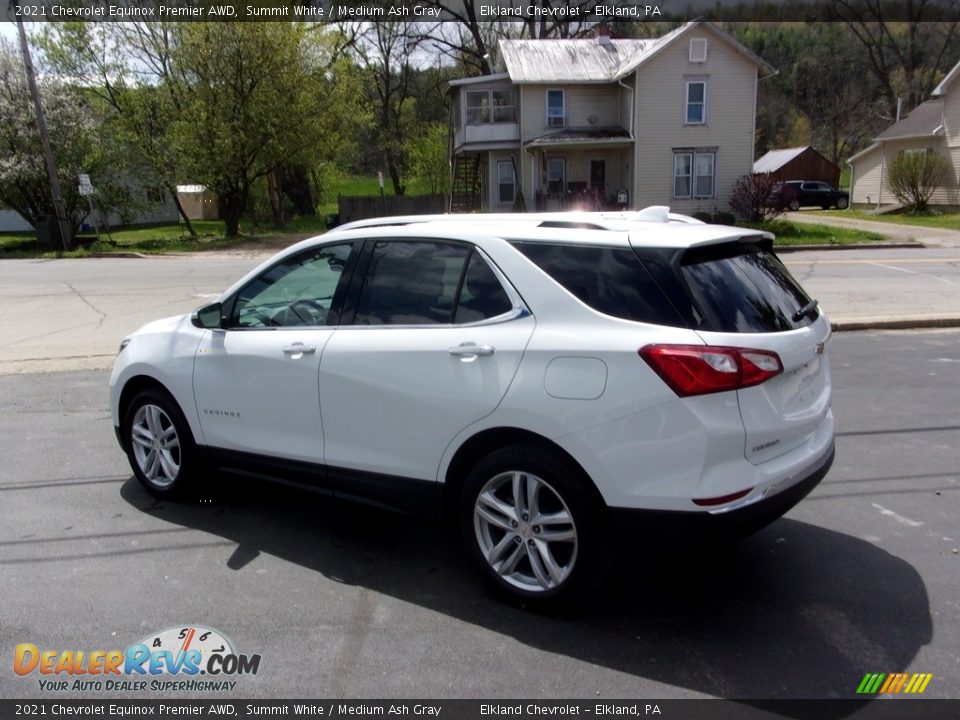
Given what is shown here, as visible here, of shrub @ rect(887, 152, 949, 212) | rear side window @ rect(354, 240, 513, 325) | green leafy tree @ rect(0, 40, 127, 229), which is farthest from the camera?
shrub @ rect(887, 152, 949, 212)

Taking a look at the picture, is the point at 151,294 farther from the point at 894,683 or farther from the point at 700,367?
the point at 894,683

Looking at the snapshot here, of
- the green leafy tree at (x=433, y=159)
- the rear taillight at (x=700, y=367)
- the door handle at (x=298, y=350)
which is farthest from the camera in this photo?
the green leafy tree at (x=433, y=159)

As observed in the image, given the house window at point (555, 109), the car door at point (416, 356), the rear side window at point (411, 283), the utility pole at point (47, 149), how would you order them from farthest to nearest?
the house window at point (555, 109)
the utility pole at point (47, 149)
the rear side window at point (411, 283)
the car door at point (416, 356)

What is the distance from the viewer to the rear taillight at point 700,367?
310 cm

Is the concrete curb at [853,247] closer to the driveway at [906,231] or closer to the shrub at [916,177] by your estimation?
the driveway at [906,231]

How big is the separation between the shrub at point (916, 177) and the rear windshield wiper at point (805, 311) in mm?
35939

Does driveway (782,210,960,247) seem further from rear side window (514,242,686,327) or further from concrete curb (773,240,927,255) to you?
rear side window (514,242,686,327)

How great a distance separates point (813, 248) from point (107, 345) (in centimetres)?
2003

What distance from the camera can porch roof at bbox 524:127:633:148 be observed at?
31.9 metres

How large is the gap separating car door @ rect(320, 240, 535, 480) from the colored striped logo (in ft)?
5.90

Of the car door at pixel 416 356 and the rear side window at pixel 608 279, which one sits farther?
the car door at pixel 416 356

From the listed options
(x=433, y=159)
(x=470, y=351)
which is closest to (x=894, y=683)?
(x=470, y=351)

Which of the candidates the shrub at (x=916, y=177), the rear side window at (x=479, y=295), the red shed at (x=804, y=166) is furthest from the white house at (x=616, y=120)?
the rear side window at (x=479, y=295)

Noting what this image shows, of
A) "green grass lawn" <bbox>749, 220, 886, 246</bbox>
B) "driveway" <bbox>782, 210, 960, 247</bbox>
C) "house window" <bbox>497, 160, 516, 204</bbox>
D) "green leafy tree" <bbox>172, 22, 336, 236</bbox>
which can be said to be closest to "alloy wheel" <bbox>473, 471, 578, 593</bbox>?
"green grass lawn" <bbox>749, 220, 886, 246</bbox>
